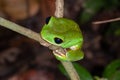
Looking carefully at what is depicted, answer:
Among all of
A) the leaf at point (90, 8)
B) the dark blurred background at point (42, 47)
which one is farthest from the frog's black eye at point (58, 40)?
the leaf at point (90, 8)

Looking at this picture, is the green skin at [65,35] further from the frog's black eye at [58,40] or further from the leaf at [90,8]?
the leaf at [90,8]

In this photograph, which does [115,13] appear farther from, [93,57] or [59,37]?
[59,37]

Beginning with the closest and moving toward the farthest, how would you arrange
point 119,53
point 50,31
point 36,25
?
1. point 50,31
2. point 119,53
3. point 36,25

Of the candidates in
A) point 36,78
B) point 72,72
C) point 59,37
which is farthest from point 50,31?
point 36,78

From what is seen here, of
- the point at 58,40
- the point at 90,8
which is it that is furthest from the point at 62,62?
the point at 90,8

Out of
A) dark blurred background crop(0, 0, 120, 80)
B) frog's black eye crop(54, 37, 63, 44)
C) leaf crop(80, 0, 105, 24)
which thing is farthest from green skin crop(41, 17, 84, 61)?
leaf crop(80, 0, 105, 24)

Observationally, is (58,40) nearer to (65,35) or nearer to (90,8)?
(65,35)

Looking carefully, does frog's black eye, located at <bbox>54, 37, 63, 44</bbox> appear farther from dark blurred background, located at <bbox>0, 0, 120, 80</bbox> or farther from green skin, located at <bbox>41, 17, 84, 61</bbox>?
dark blurred background, located at <bbox>0, 0, 120, 80</bbox>
